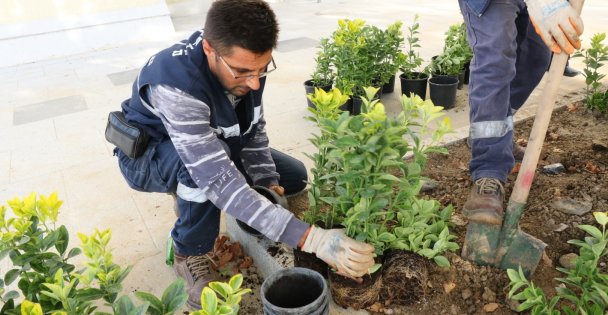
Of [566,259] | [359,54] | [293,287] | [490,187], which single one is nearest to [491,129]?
[490,187]

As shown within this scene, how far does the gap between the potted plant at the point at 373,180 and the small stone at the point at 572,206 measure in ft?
2.58

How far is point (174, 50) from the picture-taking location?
1856 mm

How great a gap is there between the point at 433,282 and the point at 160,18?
7362 mm

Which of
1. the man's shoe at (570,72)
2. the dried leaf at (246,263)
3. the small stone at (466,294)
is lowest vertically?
the man's shoe at (570,72)

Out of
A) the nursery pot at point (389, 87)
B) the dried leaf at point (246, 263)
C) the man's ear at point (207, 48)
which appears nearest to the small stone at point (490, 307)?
the dried leaf at point (246, 263)

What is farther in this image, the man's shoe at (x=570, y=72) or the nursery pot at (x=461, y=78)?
the man's shoe at (x=570, y=72)

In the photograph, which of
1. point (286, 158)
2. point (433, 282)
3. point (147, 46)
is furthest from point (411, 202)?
point (147, 46)

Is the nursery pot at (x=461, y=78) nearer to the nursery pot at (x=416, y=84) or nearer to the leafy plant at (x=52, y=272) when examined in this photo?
the nursery pot at (x=416, y=84)

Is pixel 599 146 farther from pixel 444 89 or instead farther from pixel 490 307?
pixel 490 307

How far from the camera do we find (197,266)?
6.79 feet

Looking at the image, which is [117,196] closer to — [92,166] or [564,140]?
[92,166]

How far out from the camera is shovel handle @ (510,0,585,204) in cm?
161

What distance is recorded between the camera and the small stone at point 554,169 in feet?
8.50

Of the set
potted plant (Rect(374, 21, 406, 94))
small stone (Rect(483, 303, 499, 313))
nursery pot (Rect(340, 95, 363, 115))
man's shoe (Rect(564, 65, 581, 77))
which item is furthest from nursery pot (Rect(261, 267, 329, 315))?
man's shoe (Rect(564, 65, 581, 77))
